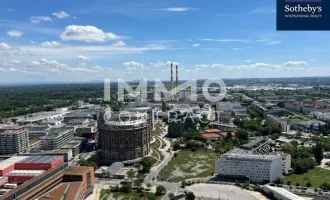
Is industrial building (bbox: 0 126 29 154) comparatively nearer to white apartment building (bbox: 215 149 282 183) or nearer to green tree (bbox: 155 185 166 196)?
green tree (bbox: 155 185 166 196)

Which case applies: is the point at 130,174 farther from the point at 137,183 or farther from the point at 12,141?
the point at 12,141

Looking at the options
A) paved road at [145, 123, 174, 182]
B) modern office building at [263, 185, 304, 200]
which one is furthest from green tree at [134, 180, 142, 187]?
modern office building at [263, 185, 304, 200]

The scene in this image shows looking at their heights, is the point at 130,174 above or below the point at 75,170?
below

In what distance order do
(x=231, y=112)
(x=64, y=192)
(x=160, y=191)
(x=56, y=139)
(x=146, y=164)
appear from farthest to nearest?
(x=231, y=112) < (x=56, y=139) < (x=146, y=164) < (x=160, y=191) < (x=64, y=192)

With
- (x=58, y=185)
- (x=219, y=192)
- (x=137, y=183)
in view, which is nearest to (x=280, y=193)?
(x=219, y=192)

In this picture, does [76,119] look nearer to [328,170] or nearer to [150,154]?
[150,154]
